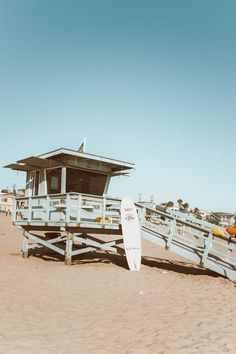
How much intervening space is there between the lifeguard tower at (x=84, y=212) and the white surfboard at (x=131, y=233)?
0.29 m

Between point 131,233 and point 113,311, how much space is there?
4990mm

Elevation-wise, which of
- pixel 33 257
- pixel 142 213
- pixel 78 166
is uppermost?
pixel 78 166

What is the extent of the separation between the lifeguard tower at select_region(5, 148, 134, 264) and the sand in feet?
5.00

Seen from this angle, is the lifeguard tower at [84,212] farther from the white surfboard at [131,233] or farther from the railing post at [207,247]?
the white surfboard at [131,233]

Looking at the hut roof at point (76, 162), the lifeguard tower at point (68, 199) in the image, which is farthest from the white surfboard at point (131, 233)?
the hut roof at point (76, 162)

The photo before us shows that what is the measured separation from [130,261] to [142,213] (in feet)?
5.74

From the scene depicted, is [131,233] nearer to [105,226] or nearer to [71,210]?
[105,226]

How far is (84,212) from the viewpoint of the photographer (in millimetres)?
11852

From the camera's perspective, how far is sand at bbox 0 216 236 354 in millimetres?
4504

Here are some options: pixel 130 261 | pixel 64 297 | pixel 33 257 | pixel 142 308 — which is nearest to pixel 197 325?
pixel 142 308

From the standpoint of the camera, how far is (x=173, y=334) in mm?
4914

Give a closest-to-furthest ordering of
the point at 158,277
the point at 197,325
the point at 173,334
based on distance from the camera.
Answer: the point at 173,334, the point at 197,325, the point at 158,277

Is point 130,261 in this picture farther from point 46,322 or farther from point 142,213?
point 46,322

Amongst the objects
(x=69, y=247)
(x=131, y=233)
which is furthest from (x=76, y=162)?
(x=131, y=233)
